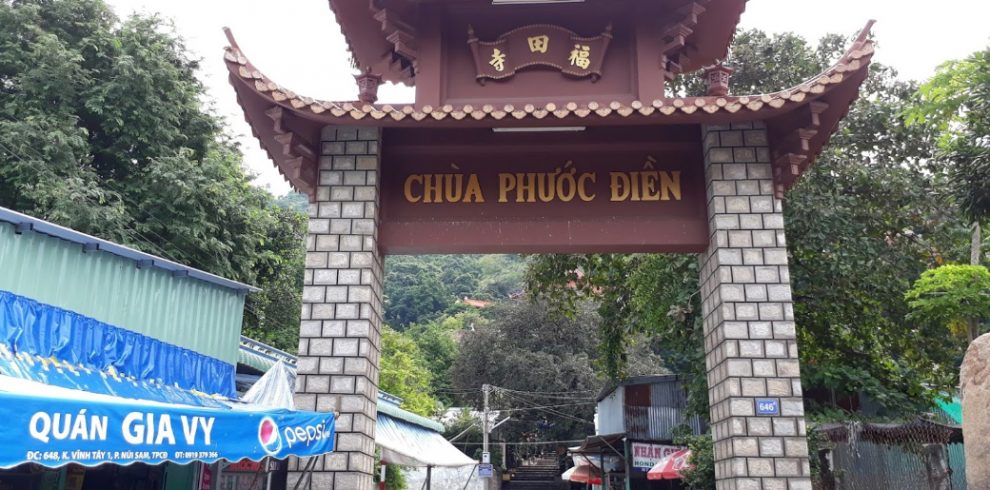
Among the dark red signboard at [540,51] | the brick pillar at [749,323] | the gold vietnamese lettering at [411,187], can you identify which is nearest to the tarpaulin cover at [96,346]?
the gold vietnamese lettering at [411,187]

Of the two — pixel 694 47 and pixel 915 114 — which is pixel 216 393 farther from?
pixel 915 114

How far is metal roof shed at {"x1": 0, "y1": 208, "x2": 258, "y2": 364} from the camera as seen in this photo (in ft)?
23.4

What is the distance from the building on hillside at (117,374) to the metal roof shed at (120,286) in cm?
1

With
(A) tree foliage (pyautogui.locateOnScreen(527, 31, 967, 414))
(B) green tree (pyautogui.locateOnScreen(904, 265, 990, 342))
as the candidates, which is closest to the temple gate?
(B) green tree (pyautogui.locateOnScreen(904, 265, 990, 342))

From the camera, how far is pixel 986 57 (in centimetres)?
1012

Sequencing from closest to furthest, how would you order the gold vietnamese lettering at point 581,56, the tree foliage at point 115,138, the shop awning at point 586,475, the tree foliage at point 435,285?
the gold vietnamese lettering at point 581,56 → the tree foliage at point 115,138 → the shop awning at point 586,475 → the tree foliage at point 435,285

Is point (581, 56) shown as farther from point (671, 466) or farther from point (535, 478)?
point (535, 478)

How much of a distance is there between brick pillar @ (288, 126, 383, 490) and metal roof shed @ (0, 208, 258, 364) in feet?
8.06

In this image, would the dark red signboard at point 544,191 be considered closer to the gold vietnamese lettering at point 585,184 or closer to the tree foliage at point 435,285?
the gold vietnamese lettering at point 585,184

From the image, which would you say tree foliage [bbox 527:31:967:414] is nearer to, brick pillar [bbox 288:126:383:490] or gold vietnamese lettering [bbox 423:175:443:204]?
gold vietnamese lettering [bbox 423:175:443:204]

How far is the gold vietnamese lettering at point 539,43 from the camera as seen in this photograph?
8.04 m

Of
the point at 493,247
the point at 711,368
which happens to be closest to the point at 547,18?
the point at 493,247

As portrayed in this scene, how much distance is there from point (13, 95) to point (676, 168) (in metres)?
13.6

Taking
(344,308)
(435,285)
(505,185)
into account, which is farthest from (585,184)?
(435,285)
